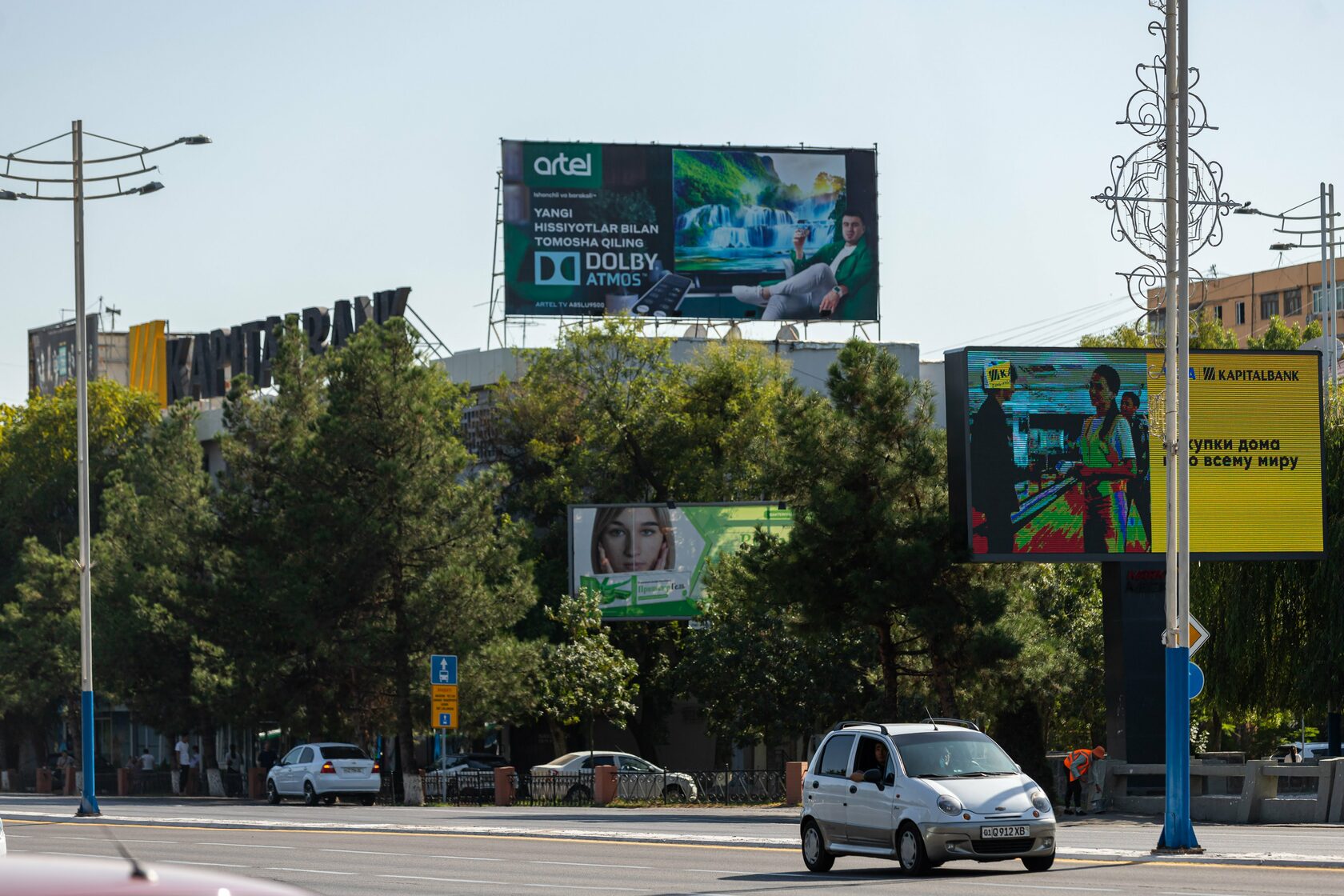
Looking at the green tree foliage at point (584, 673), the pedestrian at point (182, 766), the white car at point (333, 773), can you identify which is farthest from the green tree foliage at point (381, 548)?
the pedestrian at point (182, 766)

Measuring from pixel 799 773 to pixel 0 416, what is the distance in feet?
172

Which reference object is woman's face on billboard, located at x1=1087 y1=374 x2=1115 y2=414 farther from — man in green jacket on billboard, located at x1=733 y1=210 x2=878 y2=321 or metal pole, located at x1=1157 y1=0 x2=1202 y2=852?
man in green jacket on billboard, located at x1=733 y1=210 x2=878 y2=321

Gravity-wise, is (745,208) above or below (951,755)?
above

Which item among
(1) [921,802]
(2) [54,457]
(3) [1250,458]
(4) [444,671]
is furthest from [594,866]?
(2) [54,457]

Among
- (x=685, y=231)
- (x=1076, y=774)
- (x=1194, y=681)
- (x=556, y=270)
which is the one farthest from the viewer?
(x=685, y=231)

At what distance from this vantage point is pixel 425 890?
731 inches

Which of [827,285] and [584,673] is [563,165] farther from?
[584,673]

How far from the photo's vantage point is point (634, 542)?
172 ft

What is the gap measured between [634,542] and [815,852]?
106ft

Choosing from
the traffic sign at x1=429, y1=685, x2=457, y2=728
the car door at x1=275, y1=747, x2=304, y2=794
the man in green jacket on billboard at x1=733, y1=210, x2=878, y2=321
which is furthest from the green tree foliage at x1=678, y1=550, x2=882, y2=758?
the man in green jacket on billboard at x1=733, y1=210, x2=878, y2=321

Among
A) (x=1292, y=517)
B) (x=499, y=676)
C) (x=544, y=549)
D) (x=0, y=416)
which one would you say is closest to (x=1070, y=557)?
(x=1292, y=517)

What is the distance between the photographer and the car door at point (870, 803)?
770 inches

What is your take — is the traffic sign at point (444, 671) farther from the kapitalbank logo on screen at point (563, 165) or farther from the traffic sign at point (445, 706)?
the kapitalbank logo on screen at point (563, 165)

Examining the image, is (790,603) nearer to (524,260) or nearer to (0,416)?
(524,260)
